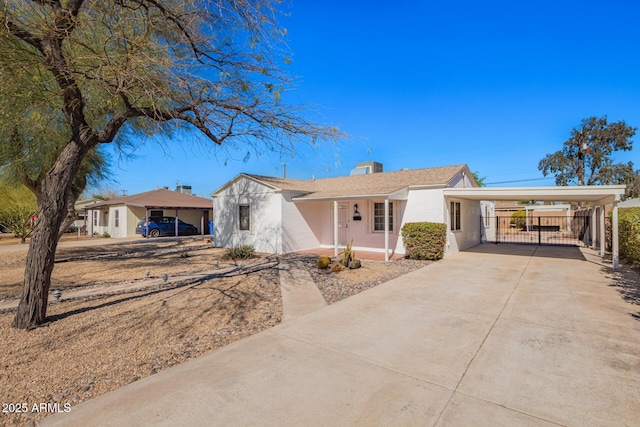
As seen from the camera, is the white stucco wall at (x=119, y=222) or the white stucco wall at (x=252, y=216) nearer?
the white stucco wall at (x=252, y=216)

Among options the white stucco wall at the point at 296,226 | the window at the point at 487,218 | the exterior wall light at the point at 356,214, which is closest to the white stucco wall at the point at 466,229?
the window at the point at 487,218

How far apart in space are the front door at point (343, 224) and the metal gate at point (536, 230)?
9.13 meters

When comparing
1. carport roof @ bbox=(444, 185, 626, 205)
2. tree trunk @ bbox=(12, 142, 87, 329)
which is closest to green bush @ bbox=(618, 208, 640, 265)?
carport roof @ bbox=(444, 185, 626, 205)

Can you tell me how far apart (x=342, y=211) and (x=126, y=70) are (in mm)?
11237

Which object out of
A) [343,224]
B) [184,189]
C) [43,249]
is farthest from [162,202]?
[43,249]

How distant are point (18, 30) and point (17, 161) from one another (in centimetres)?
666

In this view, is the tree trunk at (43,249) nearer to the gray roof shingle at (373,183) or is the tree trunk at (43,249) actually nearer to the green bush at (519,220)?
the gray roof shingle at (373,183)

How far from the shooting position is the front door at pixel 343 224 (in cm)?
1462

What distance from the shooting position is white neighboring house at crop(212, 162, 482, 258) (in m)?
12.3

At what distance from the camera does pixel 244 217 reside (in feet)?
48.8

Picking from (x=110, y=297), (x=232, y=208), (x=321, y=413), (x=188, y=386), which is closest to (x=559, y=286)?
(x=321, y=413)

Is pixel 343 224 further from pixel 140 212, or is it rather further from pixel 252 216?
pixel 140 212

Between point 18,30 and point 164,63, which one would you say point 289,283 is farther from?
point 18,30

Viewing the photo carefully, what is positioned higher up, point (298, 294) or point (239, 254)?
point (239, 254)
